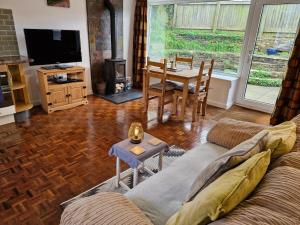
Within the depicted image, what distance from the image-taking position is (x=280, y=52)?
11.7 ft

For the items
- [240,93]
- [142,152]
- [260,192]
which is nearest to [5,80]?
[142,152]

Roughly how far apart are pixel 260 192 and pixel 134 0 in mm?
4717

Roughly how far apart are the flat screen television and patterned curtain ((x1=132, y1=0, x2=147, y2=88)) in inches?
57.0

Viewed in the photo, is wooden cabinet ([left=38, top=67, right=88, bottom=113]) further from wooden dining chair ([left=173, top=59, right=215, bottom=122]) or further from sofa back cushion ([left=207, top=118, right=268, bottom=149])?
sofa back cushion ([left=207, top=118, right=268, bottom=149])

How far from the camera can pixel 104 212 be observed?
36.9 inches

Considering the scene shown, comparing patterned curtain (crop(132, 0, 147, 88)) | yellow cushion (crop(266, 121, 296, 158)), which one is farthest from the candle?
patterned curtain (crop(132, 0, 147, 88))

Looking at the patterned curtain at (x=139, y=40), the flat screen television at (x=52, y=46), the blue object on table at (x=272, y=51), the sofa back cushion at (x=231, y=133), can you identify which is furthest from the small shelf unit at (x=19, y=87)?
the blue object on table at (x=272, y=51)

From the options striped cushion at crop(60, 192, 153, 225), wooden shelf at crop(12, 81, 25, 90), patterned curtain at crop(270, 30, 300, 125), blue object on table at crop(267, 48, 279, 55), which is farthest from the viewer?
blue object on table at crop(267, 48, 279, 55)

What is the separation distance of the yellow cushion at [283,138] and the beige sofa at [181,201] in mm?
41

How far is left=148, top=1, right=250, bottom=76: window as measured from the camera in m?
3.88

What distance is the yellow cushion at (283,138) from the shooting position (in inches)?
47.0

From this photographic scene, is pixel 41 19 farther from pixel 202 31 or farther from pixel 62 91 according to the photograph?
pixel 202 31

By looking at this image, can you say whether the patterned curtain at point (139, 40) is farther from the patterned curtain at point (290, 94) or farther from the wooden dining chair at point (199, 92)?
the patterned curtain at point (290, 94)

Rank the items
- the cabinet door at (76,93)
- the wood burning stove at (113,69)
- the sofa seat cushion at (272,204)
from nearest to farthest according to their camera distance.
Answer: the sofa seat cushion at (272,204) → the cabinet door at (76,93) → the wood burning stove at (113,69)
